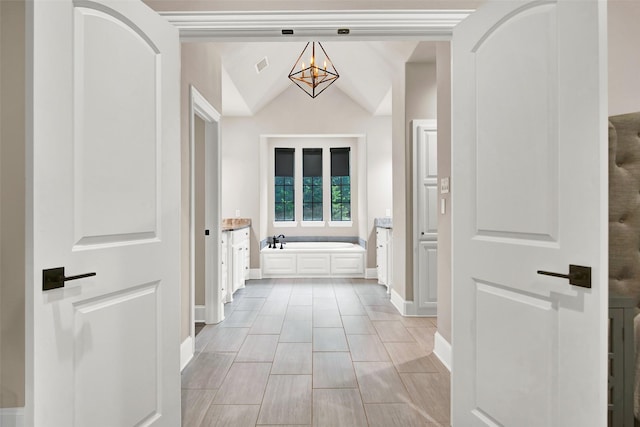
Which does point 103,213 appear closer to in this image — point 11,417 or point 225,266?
point 11,417

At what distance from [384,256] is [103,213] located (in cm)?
441

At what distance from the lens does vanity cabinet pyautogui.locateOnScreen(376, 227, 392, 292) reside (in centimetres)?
517

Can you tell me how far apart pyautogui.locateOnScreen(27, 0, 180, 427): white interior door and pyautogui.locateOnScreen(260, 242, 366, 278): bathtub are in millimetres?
4529

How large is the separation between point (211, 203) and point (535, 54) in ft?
10.5

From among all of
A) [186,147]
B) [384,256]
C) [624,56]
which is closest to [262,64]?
[186,147]

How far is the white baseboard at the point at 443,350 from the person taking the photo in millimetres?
2764

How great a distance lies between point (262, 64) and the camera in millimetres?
5074

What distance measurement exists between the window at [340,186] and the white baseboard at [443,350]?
4484 mm

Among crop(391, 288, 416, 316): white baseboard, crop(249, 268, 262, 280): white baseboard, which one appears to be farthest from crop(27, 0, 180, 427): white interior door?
crop(249, 268, 262, 280): white baseboard

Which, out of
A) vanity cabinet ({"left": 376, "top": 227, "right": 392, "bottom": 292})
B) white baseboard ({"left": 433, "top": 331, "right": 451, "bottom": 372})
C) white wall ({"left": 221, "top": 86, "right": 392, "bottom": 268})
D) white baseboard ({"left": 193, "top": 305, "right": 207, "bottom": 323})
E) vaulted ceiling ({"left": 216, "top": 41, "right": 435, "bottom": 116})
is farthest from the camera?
white wall ({"left": 221, "top": 86, "right": 392, "bottom": 268})

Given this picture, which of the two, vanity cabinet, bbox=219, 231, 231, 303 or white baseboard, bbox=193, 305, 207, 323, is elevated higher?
vanity cabinet, bbox=219, 231, 231, 303

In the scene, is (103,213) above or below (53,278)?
above

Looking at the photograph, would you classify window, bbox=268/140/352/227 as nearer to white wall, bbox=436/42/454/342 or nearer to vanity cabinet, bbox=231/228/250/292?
vanity cabinet, bbox=231/228/250/292

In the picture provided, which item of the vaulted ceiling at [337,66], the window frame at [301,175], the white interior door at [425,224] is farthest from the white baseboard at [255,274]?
the white interior door at [425,224]
